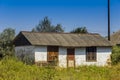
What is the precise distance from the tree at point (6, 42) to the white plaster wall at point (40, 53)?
6118 millimetres

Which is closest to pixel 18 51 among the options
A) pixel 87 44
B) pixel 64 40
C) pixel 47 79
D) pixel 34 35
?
pixel 34 35

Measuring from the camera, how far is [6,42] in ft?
154

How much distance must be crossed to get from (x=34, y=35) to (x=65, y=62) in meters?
4.38

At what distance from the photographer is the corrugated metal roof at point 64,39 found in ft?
117

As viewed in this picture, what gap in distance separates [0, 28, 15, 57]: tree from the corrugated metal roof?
4998 millimetres

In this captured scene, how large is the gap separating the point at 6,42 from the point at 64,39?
11.7m

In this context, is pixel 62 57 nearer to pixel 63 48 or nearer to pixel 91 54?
pixel 63 48

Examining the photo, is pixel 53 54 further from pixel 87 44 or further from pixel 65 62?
pixel 87 44

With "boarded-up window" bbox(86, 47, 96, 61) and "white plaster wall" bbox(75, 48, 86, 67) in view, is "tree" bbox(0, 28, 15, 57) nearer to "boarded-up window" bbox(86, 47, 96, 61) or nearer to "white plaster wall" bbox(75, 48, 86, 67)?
"white plaster wall" bbox(75, 48, 86, 67)

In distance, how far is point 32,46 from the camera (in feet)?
115

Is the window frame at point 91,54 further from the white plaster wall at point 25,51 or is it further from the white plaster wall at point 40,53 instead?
the white plaster wall at point 25,51

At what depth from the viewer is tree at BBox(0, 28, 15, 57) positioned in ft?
139

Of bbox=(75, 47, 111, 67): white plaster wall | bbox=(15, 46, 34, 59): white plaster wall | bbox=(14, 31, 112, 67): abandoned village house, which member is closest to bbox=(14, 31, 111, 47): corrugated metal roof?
bbox=(14, 31, 112, 67): abandoned village house

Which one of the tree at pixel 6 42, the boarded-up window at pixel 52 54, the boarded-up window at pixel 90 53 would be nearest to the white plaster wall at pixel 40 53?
the boarded-up window at pixel 52 54
